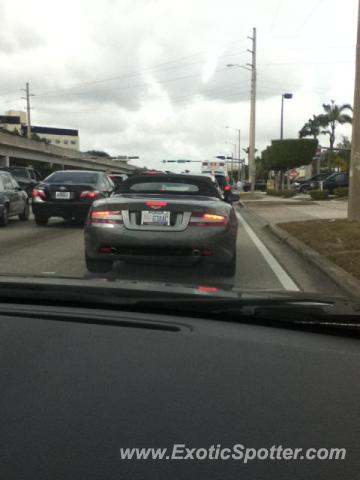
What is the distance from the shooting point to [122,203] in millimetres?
6238

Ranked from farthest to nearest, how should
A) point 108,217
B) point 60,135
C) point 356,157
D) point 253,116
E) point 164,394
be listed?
point 60,135 → point 253,116 → point 356,157 → point 108,217 → point 164,394

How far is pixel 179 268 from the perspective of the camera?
696 centimetres

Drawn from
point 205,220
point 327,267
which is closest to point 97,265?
point 205,220

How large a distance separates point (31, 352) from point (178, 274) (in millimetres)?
4859

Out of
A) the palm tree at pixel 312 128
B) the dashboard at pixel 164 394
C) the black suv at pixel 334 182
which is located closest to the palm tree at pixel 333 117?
the palm tree at pixel 312 128

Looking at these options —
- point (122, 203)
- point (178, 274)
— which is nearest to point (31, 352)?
point (122, 203)

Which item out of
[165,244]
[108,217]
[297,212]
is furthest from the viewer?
[297,212]

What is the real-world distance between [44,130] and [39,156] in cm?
7726

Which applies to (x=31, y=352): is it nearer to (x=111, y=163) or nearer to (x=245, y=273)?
(x=245, y=273)

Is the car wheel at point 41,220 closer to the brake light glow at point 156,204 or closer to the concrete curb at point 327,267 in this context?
the concrete curb at point 327,267

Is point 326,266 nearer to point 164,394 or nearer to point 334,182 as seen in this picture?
point 164,394

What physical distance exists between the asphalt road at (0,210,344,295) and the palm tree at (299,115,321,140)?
69718 mm

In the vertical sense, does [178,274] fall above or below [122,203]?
below

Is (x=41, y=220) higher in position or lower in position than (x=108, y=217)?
lower
